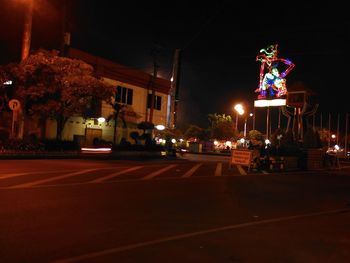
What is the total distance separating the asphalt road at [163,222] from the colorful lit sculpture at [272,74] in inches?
1616

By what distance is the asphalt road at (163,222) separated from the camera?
6.78 m

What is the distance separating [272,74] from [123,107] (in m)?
24.9

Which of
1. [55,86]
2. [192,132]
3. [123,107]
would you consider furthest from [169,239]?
[192,132]

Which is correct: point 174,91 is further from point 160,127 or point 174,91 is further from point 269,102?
point 269,102

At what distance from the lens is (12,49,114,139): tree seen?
26.2 m

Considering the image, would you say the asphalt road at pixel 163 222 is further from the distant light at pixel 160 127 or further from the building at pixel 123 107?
the distant light at pixel 160 127

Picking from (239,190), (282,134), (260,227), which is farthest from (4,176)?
(282,134)

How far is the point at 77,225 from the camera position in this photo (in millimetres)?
8453

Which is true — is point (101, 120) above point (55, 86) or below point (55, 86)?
below

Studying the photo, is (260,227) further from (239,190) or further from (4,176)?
(4,176)

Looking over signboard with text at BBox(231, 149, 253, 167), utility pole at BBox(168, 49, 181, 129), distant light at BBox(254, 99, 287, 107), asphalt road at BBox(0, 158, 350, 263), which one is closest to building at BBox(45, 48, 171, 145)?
utility pole at BBox(168, 49, 181, 129)

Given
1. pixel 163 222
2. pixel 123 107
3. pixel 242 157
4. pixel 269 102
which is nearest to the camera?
pixel 163 222

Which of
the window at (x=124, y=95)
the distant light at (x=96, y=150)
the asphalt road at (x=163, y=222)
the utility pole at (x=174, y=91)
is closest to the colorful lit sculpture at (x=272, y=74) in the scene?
the utility pole at (x=174, y=91)

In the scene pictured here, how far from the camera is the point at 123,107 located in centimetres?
3794
